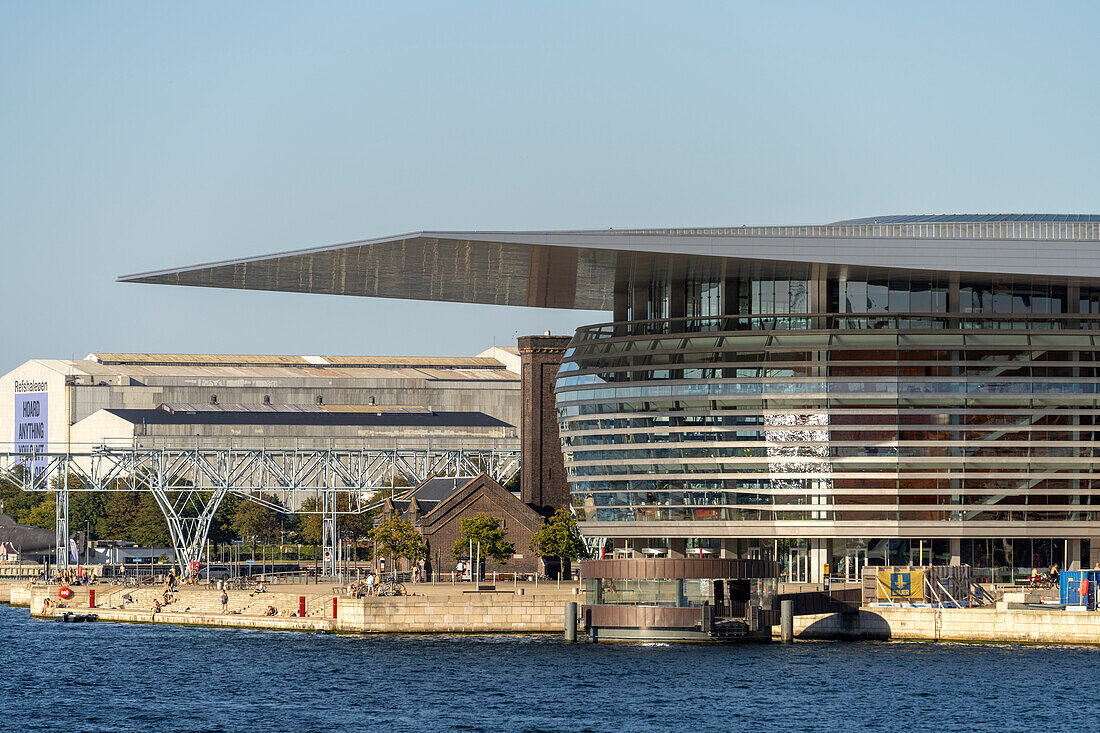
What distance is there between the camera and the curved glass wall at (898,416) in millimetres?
96812

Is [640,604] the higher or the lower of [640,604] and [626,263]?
the lower

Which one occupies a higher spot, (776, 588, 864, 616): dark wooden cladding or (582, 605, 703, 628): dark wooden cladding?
(776, 588, 864, 616): dark wooden cladding

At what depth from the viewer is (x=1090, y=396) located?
96.7 m

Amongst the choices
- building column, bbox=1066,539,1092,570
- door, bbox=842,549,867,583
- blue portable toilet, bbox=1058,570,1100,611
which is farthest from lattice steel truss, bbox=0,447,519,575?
blue portable toilet, bbox=1058,570,1100,611

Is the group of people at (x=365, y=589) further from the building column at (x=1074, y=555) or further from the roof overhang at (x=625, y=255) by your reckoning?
the building column at (x=1074, y=555)

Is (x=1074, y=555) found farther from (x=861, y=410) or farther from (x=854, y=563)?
(x=861, y=410)

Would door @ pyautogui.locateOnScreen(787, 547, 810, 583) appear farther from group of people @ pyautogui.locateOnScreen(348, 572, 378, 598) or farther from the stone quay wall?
group of people @ pyautogui.locateOnScreen(348, 572, 378, 598)

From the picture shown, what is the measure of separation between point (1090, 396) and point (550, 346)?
55832 millimetres

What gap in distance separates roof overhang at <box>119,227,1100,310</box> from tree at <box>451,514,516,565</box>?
110ft

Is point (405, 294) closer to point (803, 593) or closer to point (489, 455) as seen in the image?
point (803, 593)

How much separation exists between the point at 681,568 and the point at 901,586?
458 inches

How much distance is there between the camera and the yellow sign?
301 ft

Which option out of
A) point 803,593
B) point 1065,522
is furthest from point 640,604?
point 1065,522

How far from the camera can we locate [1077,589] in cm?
8812
